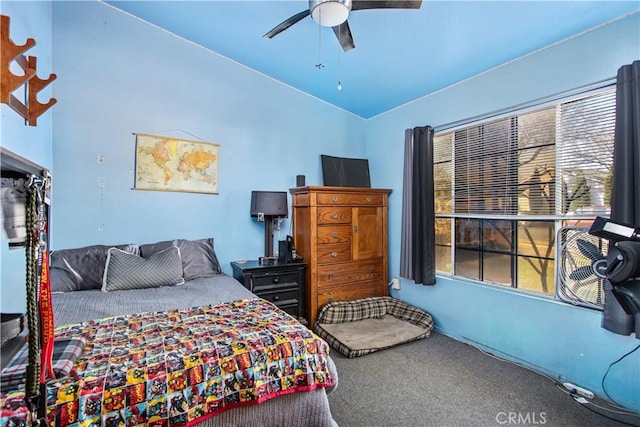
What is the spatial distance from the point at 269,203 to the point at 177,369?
2.12m

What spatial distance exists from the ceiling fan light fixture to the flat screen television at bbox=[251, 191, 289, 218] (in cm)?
179

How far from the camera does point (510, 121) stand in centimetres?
257

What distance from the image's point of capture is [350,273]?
3.37 meters

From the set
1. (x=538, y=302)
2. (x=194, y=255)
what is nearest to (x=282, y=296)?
(x=194, y=255)

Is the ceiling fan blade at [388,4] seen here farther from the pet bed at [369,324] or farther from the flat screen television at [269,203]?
the pet bed at [369,324]

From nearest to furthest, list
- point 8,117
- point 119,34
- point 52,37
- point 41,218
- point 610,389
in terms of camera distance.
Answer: point 41,218
point 8,117
point 610,389
point 52,37
point 119,34

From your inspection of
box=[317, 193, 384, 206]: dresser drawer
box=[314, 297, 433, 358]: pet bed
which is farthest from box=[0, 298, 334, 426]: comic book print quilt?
box=[317, 193, 384, 206]: dresser drawer

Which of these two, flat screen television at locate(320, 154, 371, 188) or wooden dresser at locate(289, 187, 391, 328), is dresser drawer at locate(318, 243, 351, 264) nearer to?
wooden dresser at locate(289, 187, 391, 328)

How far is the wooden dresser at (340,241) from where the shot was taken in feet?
10.3

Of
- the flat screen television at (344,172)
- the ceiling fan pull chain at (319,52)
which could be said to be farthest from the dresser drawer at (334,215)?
the ceiling fan pull chain at (319,52)

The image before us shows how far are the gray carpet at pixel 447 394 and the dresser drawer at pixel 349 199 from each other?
150 centimetres

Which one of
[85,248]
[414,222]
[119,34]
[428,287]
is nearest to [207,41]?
[119,34]

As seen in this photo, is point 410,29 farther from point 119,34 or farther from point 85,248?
point 85,248

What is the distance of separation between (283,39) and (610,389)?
3.61 meters
